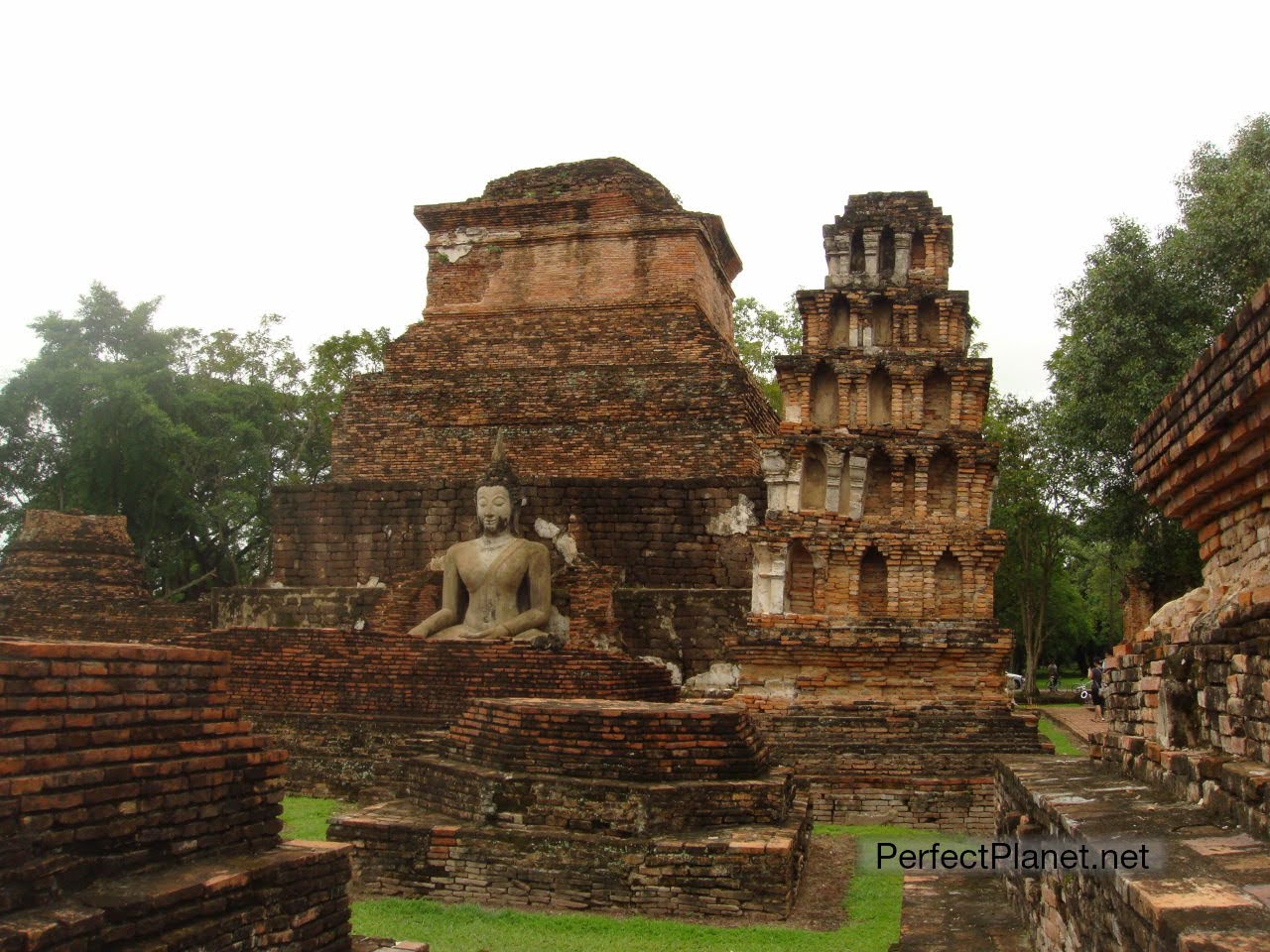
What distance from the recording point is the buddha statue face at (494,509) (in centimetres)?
1470

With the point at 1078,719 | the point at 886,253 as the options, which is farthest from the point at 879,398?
the point at 1078,719

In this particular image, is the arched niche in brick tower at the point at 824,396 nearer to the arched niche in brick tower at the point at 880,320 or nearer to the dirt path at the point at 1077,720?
the arched niche in brick tower at the point at 880,320

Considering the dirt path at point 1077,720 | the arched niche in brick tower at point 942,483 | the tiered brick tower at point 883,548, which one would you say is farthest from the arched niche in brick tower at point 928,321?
the dirt path at point 1077,720

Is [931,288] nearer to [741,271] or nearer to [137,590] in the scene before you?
[741,271]

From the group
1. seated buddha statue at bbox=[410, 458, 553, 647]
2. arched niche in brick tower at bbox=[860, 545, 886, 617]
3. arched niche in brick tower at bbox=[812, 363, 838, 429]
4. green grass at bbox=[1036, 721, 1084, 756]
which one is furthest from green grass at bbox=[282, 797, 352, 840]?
green grass at bbox=[1036, 721, 1084, 756]

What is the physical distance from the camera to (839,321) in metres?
14.0

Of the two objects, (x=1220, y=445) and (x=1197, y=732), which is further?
(x=1197, y=732)

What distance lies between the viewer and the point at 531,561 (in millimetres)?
14508

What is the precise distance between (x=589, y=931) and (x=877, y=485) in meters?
7.40

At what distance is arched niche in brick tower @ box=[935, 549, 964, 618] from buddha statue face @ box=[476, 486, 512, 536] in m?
5.09

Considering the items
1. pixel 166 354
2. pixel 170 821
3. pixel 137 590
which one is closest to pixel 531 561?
pixel 137 590

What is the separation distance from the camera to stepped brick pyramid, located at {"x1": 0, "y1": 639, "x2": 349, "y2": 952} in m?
4.03

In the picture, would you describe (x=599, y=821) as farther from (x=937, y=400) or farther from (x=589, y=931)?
(x=937, y=400)

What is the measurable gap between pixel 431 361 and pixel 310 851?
14.9 meters
